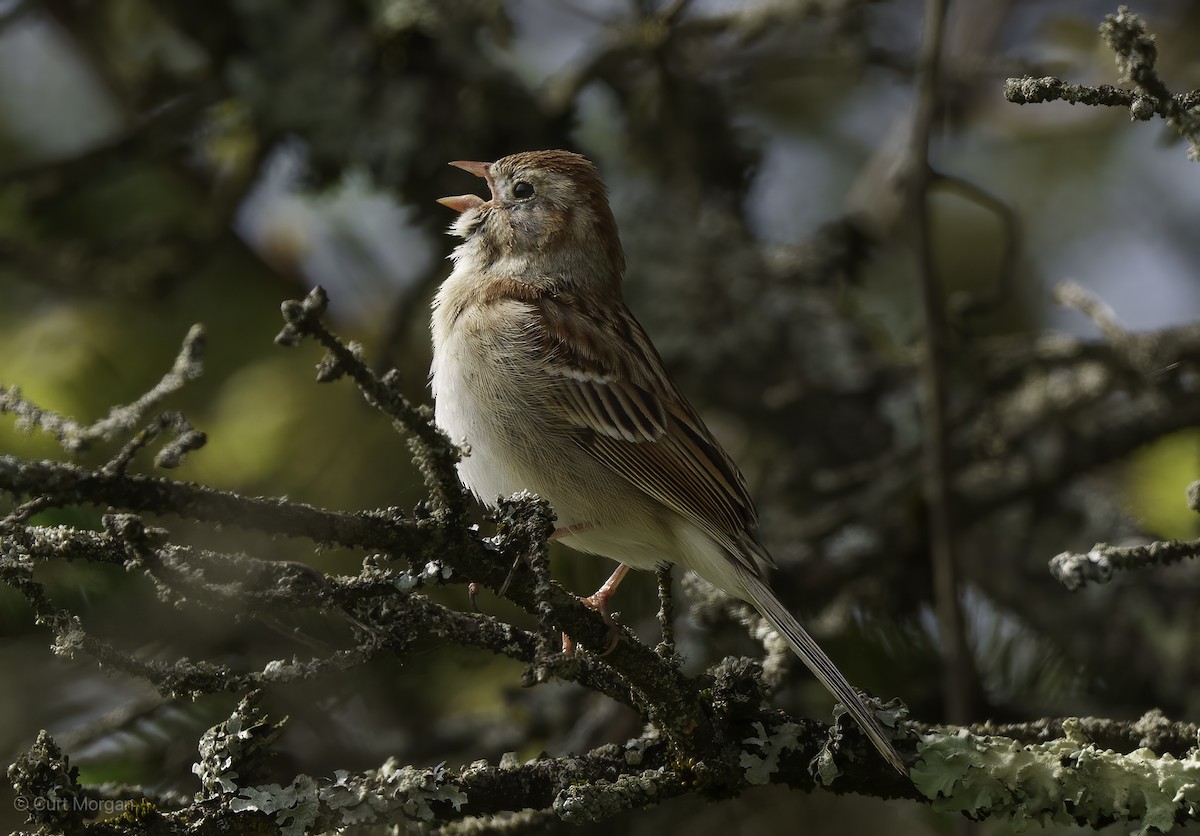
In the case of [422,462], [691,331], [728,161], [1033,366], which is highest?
[728,161]

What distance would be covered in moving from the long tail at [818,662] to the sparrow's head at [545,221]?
55.6 inches

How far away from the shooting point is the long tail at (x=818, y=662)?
241 cm

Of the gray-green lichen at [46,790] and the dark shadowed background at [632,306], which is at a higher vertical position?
the dark shadowed background at [632,306]

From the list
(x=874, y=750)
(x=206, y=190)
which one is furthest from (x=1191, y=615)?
(x=206, y=190)

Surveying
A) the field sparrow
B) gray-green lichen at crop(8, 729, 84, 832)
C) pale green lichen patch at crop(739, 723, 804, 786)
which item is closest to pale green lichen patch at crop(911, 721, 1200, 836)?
pale green lichen patch at crop(739, 723, 804, 786)

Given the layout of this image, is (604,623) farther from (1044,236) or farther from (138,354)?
(1044,236)

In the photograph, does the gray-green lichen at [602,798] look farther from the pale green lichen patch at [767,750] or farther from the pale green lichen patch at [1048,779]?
the pale green lichen patch at [1048,779]

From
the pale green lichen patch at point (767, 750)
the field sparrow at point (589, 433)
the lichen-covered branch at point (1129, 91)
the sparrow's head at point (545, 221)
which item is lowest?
the pale green lichen patch at point (767, 750)

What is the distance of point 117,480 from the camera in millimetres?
1678

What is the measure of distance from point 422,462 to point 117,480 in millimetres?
492

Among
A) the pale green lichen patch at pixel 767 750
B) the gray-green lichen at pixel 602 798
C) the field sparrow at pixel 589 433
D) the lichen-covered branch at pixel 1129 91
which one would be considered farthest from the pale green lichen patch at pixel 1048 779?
the lichen-covered branch at pixel 1129 91

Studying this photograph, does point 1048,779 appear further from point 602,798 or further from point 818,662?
point 602,798

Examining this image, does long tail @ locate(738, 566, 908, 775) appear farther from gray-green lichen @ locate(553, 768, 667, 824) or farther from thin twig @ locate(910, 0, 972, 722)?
thin twig @ locate(910, 0, 972, 722)

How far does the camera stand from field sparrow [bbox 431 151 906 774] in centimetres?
341
